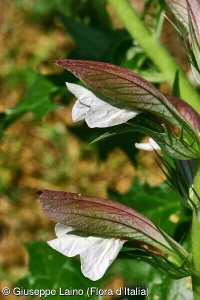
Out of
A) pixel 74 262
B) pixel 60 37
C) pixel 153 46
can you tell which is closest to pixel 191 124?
pixel 153 46

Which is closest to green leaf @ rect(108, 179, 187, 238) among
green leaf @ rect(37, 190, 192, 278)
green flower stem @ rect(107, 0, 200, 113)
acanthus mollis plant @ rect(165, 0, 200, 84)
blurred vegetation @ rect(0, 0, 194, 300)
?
blurred vegetation @ rect(0, 0, 194, 300)

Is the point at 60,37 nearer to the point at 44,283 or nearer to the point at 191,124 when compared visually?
the point at 44,283

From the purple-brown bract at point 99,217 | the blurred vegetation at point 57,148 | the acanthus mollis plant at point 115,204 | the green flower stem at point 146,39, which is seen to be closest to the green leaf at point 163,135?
the acanthus mollis plant at point 115,204

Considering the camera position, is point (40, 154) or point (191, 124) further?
point (40, 154)

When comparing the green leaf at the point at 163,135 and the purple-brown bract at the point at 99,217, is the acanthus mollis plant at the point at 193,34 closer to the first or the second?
the green leaf at the point at 163,135

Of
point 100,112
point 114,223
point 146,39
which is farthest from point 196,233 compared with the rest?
point 146,39

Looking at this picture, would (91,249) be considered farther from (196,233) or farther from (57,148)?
(57,148)
